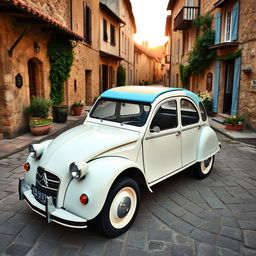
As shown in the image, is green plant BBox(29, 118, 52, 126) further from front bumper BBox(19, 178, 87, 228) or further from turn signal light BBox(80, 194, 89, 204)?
turn signal light BBox(80, 194, 89, 204)

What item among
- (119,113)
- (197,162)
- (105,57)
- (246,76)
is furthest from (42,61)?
(105,57)

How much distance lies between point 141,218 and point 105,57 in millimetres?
15360

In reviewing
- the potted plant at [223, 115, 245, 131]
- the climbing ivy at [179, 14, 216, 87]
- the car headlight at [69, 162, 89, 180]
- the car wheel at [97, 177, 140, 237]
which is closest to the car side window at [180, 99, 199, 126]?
the car wheel at [97, 177, 140, 237]

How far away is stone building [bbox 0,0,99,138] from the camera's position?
6453 mm

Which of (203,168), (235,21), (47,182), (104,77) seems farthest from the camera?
(104,77)

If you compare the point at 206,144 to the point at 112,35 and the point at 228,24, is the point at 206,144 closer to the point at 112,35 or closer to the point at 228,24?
the point at 228,24

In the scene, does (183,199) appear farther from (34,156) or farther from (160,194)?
(34,156)

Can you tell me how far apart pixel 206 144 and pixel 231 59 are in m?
7.90

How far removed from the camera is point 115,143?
307cm

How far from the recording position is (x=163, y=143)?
362 centimetres

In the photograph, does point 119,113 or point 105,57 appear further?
point 105,57

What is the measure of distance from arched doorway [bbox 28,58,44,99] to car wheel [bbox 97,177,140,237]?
664 centimetres

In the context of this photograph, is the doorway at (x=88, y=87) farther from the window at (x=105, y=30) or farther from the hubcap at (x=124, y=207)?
the hubcap at (x=124, y=207)

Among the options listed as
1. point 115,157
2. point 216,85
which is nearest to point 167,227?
point 115,157
